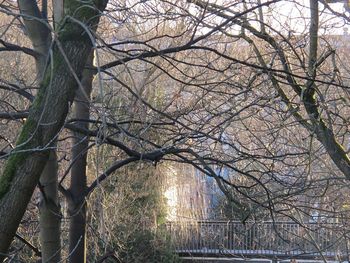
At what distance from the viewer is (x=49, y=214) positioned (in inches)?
175

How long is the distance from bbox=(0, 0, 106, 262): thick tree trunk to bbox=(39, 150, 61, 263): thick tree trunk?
1.69 m

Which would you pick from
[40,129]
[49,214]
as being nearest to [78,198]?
[49,214]

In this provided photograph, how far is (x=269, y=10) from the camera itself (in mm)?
5844

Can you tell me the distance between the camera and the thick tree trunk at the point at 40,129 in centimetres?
268

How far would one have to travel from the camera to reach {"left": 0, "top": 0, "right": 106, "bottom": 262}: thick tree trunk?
2.68 m

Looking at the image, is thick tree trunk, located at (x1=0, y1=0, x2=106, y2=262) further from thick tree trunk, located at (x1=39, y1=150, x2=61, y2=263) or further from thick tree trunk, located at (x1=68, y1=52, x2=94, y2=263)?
thick tree trunk, located at (x1=68, y1=52, x2=94, y2=263)

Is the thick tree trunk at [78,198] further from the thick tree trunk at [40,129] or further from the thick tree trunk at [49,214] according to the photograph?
the thick tree trunk at [40,129]

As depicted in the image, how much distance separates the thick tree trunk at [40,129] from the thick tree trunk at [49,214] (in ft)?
5.54

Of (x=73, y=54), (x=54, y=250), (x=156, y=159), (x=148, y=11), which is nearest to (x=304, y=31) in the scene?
(x=148, y=11)

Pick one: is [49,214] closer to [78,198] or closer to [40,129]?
[78,198]

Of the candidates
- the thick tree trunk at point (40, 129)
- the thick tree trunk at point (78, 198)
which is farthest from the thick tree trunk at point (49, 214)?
the thick tree trunk at point (40, 129)

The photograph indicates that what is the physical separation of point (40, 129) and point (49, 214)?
1880 millimetres

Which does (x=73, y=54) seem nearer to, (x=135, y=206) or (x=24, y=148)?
(x=24, y=148)

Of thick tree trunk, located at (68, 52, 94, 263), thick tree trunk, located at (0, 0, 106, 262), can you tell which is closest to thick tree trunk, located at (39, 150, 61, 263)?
thick tree trunk, located at (68, 52, 94, 263)
